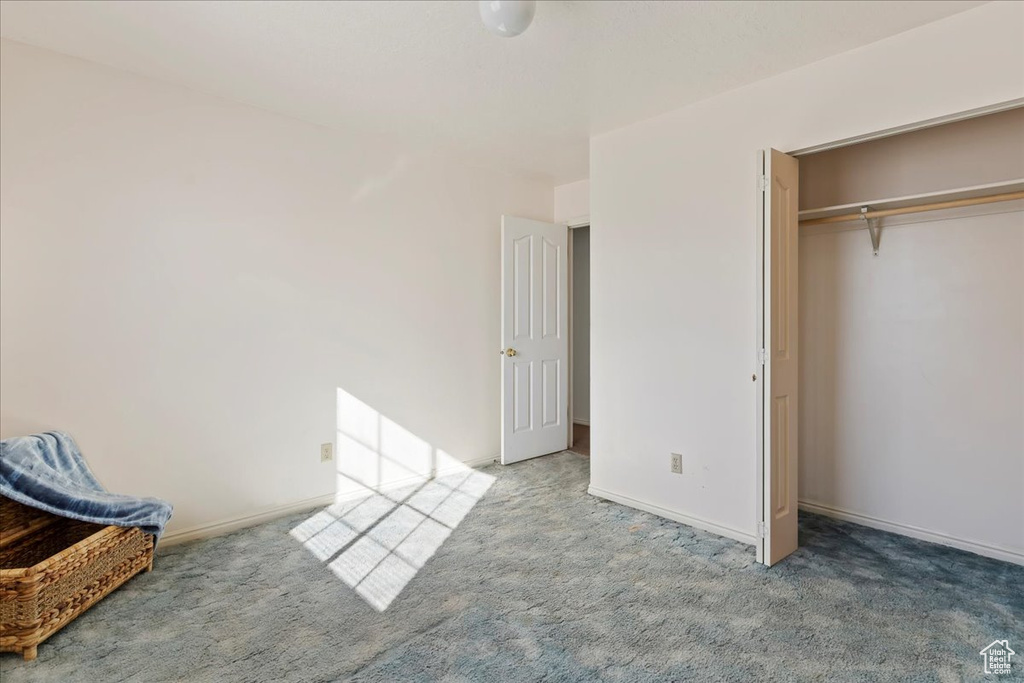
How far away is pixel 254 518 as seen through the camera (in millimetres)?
3002

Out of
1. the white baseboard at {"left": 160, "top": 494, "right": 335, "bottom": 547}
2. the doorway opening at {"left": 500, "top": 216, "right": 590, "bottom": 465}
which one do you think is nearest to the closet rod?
the doorway opening at {"left": 500, "top": 216, "right": 590, "bottom": 465}

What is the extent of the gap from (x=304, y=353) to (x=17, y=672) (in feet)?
6.01

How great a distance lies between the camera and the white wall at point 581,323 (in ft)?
18.4

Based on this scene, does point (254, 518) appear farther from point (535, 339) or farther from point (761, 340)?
point (761, 340)

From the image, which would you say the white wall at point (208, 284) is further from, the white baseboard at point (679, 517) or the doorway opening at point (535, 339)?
the white baseboard at point (679, 517)

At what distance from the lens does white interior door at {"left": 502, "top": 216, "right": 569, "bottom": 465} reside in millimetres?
4164

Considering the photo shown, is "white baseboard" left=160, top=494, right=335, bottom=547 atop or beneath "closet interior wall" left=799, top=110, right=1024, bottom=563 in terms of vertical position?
beneath

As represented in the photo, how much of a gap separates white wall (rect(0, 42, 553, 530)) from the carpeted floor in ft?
2.24

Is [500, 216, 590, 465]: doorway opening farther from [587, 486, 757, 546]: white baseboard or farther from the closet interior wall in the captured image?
the closet interior wall

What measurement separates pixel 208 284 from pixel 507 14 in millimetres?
2093

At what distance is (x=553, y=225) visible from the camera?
449 centimetres

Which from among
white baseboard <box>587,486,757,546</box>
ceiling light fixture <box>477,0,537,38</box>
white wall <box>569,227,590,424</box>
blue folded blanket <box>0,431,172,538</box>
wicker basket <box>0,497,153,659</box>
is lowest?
white baseboard <box>587,486,757,546</box>

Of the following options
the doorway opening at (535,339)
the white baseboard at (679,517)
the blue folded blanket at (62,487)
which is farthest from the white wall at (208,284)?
the white baseboard at (679,517)

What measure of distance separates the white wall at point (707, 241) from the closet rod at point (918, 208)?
21.6 inches
